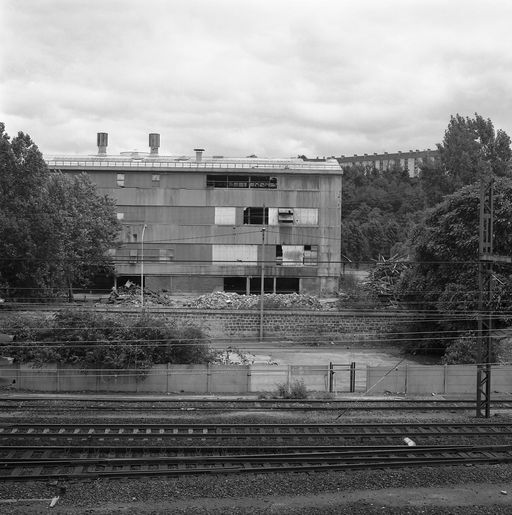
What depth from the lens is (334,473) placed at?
Result: 43.6 ft

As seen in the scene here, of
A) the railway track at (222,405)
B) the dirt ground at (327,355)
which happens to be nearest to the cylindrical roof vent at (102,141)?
the dirt ground at (327,355)

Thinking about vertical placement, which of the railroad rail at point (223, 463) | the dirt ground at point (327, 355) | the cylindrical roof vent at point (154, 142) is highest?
the cylindrical roof vent at point (154, 142)

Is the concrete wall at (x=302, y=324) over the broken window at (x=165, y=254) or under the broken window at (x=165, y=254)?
under

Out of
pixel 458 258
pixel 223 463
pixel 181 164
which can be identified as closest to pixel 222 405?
pixel 223 463

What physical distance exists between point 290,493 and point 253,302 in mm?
33342

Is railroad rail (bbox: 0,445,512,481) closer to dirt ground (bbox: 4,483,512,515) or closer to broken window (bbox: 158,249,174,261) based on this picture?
dirt ground (bbox: 4,483,512,515)

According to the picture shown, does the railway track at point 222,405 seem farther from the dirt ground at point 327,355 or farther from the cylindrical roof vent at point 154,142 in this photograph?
the cylindrical roof vent at point 154,142

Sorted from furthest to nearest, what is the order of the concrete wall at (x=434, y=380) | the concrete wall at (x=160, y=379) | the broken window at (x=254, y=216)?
the broken window at (x=254, y=216)
the concrete wall at (x=434, y=380)
the concrete wall at (x=160, y=379)

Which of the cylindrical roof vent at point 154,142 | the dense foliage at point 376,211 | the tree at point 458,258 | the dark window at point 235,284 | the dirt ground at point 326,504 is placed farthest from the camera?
the dense foliage at point 376,211

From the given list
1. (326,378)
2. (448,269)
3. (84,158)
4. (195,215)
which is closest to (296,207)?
(195,215)

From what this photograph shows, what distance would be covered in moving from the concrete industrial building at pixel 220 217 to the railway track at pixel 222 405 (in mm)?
37600

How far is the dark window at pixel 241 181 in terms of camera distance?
61.8m

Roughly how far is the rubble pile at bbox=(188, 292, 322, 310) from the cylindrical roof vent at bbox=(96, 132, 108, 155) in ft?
91.9

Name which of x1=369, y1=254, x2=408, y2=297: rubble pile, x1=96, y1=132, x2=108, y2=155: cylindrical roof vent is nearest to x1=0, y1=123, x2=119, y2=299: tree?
x1=369, y1=254, x2=408, y2=297: rubble pile
